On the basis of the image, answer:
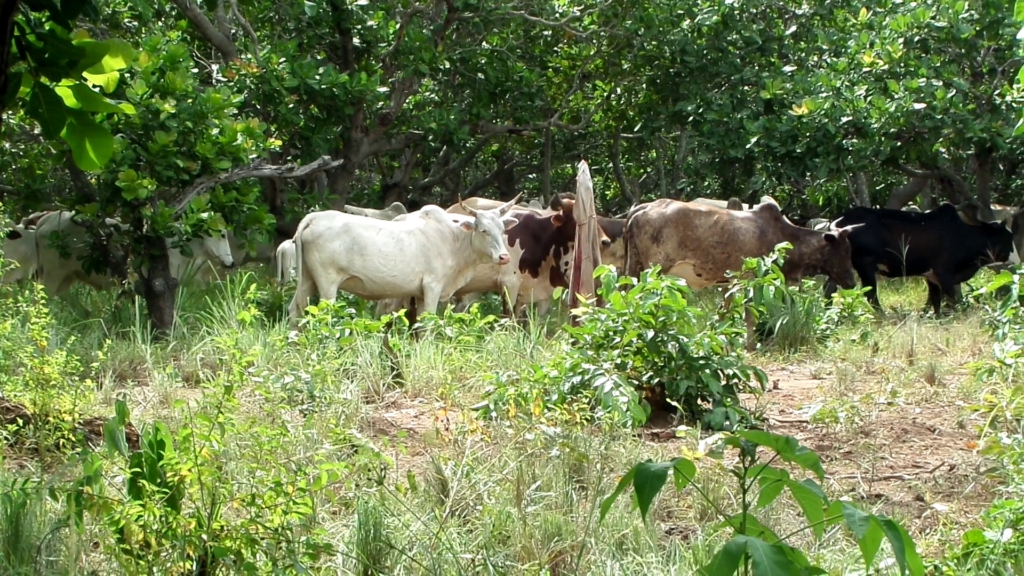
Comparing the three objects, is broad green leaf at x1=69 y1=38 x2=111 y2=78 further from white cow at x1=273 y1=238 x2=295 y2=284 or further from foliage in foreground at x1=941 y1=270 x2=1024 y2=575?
white cow at x1=273 y1=238 x2=295 y2=284

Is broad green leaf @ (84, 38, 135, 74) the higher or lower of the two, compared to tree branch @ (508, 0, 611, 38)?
higher

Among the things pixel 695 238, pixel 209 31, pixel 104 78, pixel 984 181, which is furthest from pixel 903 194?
pixel 104 78

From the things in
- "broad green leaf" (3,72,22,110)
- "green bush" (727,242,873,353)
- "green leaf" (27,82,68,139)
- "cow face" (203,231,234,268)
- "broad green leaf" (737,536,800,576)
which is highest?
"broad green leaf" (3,72,22,110)

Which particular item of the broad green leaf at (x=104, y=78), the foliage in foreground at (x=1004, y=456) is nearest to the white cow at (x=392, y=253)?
the foliage in foreground at (x=1004, y=456)

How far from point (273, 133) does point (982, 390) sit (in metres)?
8.14

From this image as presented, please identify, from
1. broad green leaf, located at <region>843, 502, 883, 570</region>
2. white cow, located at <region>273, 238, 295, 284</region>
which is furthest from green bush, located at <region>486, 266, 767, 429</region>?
white cow, located at <region>273, 238, 295, 284</region>

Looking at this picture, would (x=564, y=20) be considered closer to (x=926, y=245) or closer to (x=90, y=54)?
(x=926, y=245)

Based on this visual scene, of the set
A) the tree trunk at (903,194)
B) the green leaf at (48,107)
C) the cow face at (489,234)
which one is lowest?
the tree trunk at (903,194)

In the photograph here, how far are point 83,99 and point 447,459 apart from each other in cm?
271

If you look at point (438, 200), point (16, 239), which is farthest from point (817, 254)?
point (438, 200)

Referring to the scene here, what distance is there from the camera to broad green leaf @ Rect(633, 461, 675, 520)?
2385 millimetres

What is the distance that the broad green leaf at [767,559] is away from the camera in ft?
7.50

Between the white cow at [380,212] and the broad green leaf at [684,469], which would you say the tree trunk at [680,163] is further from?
the broad green leaf at [684,469]

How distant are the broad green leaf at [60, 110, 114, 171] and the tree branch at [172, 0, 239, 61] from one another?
9044 millimetres
